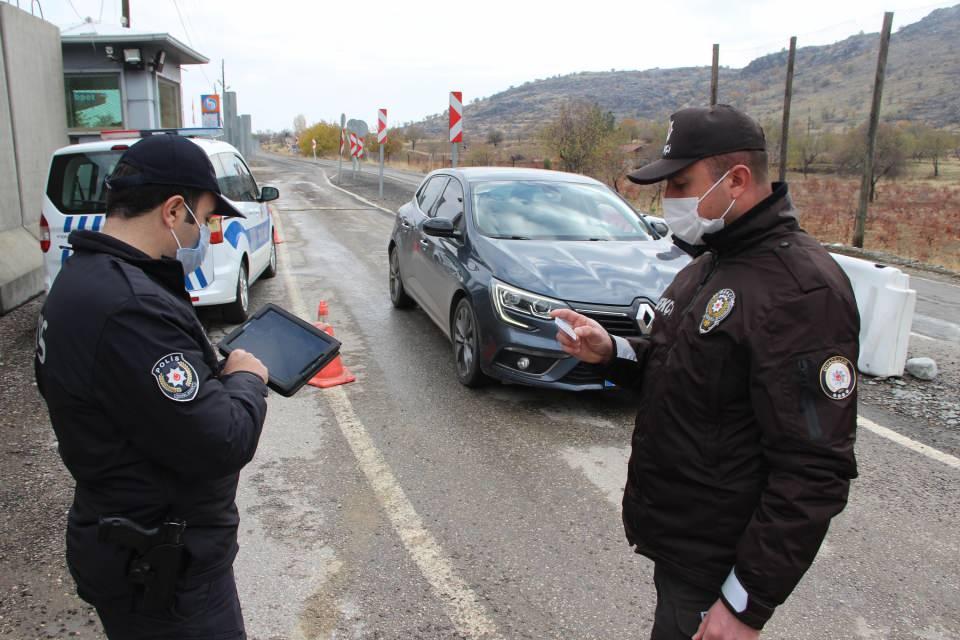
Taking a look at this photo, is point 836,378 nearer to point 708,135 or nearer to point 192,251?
point 708,135

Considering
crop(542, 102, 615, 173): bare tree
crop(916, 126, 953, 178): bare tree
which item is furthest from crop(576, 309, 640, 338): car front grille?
crop(916, 126, 953, 178): bare tree

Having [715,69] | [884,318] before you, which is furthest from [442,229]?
[715,69]

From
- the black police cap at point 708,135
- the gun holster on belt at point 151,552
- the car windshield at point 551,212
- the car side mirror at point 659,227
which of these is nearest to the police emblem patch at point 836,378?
the black police cap at point 708,135

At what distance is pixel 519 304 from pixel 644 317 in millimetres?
874

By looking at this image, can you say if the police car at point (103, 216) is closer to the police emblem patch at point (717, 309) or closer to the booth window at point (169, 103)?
the police emblem patch at point (717, 309)

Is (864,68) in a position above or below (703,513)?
above

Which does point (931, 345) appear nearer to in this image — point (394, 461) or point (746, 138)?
A: point (394, 461)

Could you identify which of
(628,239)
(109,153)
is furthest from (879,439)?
(109,153)

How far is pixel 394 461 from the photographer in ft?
14.3

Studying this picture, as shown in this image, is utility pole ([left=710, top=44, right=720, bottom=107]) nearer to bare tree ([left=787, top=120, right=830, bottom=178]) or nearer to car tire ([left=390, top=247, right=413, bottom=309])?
car tire ([left=390, top=247, right=413, bottom=309])

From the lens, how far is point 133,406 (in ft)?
5.22

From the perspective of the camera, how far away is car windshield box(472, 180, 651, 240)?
604 cm

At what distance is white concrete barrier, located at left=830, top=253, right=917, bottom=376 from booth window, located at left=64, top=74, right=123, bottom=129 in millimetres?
13680

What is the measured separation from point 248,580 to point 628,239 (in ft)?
13.6
